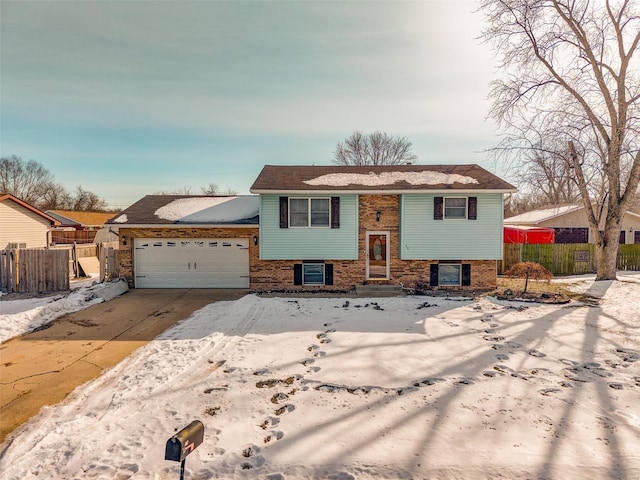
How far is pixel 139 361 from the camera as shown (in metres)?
6.52

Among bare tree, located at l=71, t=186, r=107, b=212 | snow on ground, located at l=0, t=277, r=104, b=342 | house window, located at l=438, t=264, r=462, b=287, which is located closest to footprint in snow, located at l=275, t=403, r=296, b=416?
snow on ground, located at l=0, t=277, r=104, b=342

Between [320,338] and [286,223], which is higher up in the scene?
[286,223]

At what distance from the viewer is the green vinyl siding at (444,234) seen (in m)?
13.2

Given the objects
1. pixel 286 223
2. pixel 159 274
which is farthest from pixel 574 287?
pixel 159 274

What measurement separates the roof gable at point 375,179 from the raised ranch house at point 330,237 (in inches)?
2.4

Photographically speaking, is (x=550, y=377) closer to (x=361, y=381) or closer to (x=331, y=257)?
(x=361, y=381)

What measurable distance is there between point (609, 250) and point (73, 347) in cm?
2029

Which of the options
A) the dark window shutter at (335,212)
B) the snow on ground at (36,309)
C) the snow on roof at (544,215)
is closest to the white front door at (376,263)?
the dark window shutter at (335,212)

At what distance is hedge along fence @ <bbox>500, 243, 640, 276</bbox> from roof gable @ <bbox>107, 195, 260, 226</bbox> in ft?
46.1

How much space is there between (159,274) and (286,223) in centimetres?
A: 572

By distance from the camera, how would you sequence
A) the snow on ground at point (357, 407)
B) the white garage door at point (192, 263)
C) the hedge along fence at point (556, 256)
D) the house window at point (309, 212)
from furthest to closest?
the hedge along fence at point (556, 256), the white garage door at point (192, 263), the house window at point (309, 212), the snow on ground at point (357, 407)

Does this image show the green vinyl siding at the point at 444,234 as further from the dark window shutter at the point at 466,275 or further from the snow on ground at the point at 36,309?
the snow on ground at the point at 36,309

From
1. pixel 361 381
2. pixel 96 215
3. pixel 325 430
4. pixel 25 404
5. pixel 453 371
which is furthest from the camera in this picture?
pixel 96 215

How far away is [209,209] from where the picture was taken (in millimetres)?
14898
